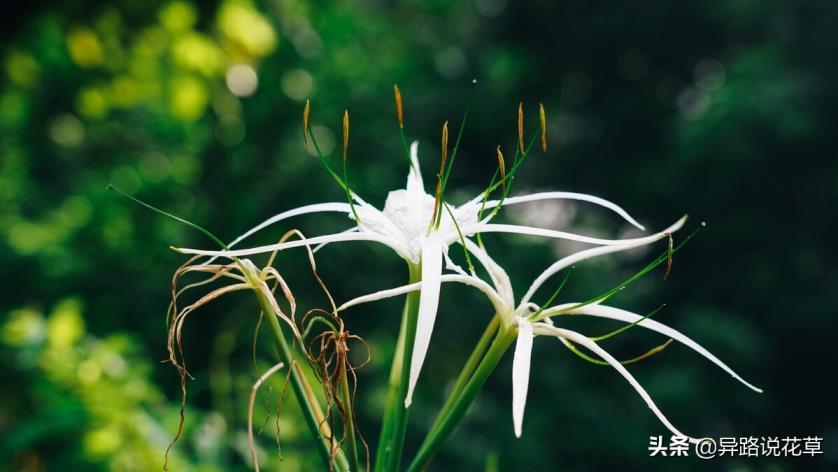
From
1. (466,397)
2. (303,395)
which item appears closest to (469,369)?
(466,397)

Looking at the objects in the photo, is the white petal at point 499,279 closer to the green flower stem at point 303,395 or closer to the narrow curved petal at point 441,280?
the narrow curved petal at point 441,280

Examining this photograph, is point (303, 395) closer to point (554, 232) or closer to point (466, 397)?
point (466, 397)

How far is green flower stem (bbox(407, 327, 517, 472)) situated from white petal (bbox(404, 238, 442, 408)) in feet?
0.18

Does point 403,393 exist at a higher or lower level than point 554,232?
lower

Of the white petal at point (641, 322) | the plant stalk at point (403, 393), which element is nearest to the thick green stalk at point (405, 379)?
the plant stalk at point (403, 393)

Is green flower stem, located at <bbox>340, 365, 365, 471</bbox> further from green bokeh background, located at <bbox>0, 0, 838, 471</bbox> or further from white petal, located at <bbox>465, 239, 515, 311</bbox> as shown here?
green bokeh background, located at <bbox>0, 0, 838, 471</bbox>

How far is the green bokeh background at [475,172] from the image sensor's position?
10.1 ft

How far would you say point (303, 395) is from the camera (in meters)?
0.61

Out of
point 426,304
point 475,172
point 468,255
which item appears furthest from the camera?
point 475,172

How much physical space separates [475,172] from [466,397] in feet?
16.0

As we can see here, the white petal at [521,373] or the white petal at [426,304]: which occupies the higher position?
the white petal at [426,304]

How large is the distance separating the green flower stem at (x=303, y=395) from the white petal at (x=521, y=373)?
15 cm

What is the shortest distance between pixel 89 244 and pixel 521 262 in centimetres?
240

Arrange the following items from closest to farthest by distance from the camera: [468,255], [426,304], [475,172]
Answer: [426,304] < [468,255] < [475,172]
